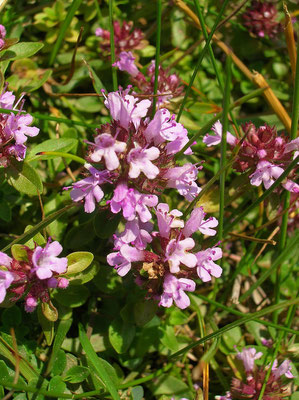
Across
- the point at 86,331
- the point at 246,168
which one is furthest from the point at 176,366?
the point at 246,168

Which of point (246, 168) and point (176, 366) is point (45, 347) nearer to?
point (176, 366)

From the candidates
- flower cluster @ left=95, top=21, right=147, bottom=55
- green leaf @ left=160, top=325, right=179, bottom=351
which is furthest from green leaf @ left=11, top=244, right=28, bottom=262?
flower cluster @ left=95, top=21, right=147, bottom=55

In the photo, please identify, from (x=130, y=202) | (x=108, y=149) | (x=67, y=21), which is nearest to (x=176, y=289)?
(x=130, y=202)

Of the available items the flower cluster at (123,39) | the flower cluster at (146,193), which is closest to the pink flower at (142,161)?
the flower cluster at (146,193)

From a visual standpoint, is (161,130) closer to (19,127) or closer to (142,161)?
(142,161)

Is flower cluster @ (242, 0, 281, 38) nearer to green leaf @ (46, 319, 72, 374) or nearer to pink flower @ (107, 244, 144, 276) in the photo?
pink flower @ (107, 244, 144, 276)

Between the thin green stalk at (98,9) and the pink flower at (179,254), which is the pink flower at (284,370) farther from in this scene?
the thin green stalk at (98,9)
